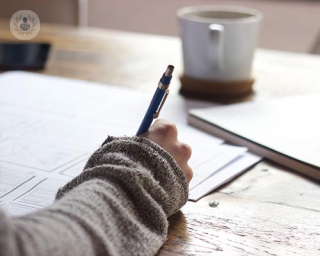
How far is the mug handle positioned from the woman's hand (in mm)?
371

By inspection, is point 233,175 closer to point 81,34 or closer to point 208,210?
point 208,210

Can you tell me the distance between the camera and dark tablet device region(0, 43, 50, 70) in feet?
3.55

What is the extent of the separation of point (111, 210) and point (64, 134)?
0.32m

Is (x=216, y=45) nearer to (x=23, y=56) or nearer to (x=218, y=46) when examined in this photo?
(x=218, y=46)

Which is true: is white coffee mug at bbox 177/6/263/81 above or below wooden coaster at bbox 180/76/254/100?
above

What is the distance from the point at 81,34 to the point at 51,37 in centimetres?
9

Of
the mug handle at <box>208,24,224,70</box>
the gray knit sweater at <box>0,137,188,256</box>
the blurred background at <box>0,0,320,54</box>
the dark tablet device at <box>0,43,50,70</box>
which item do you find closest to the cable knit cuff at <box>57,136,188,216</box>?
the gray knit sweater at <box>0,137,188,256</box>

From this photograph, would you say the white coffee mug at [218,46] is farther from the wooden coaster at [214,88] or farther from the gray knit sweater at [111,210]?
the gray knit sweater at [111,210]

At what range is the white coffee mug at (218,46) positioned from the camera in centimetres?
90

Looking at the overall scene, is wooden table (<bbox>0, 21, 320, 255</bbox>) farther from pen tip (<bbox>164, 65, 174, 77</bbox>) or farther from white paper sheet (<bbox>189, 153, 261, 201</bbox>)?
pen tip (<bbox>164, 65, 174, 77</bbox>)

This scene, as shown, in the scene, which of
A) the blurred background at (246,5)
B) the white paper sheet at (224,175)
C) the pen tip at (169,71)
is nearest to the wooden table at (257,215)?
the white paper sheet at (224,175)

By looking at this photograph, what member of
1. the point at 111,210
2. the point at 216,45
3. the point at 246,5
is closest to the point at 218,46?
the point at 216,45

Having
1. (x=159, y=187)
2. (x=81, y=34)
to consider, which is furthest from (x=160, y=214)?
(x=81, y=34)

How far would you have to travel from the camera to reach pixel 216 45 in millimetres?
897
